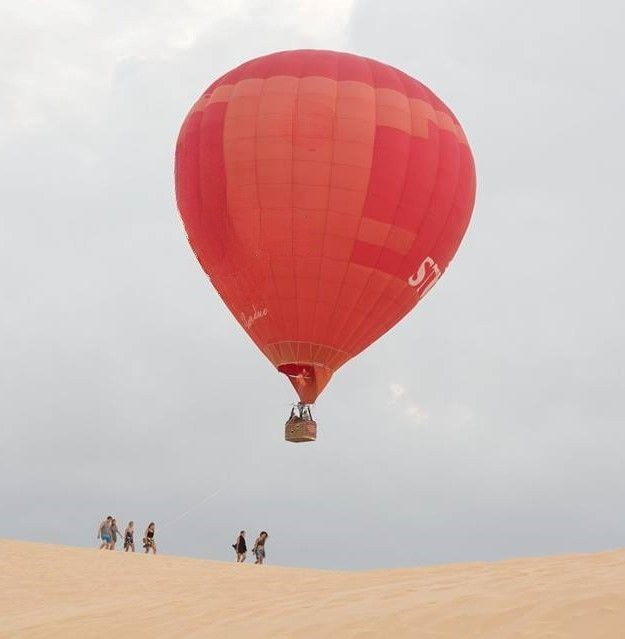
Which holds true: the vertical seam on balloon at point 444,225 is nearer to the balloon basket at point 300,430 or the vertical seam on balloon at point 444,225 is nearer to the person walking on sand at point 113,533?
the balloon basket at point 300,430

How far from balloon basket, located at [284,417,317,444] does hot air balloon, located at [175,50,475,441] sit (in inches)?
1.2

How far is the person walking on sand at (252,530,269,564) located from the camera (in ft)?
93.4

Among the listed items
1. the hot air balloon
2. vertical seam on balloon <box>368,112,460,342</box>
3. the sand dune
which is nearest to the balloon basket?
the hot air balloon

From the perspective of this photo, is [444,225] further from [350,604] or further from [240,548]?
[350,604]

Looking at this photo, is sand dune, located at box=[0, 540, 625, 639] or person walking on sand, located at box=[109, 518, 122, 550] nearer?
sand dune, located at box=[0, 540, 625, 639]

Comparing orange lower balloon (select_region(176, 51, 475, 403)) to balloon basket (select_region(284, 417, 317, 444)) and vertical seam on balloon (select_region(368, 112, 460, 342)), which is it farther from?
balloon basket (select_region(284, 417, 317, 444))

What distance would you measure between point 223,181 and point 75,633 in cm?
1651

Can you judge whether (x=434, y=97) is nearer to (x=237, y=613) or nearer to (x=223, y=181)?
(x=223, y=181)

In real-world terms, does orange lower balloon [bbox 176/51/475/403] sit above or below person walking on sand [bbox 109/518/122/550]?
above

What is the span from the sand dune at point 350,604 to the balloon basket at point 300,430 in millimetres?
7787

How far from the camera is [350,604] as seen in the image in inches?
→ 504

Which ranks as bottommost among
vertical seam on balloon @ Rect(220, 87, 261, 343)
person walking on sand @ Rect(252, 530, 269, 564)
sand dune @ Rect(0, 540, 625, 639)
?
sand dune @ Rect(0, 540, 625, 639)

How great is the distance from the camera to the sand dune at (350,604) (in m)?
10.8

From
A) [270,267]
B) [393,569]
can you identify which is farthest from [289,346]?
[393,569]
